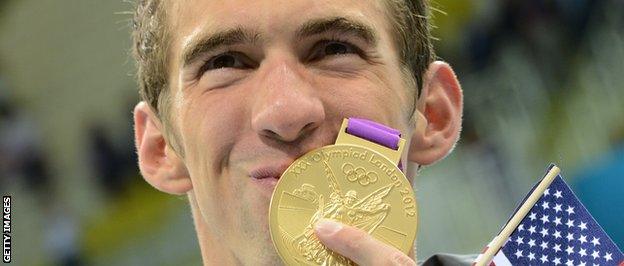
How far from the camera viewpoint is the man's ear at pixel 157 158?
3078mm

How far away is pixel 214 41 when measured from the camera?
104 inches

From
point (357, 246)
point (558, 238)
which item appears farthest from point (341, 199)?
point (558, 238)

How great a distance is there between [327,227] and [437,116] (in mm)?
1029

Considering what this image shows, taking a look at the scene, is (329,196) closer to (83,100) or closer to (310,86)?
(310,86)

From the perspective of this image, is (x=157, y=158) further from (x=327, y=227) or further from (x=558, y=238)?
(x=558, y=238)

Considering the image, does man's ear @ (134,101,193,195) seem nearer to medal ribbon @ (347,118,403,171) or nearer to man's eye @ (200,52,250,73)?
man's eye @ (200,52,250,73)

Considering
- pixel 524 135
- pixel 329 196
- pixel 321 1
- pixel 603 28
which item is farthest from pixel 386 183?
pixel 603 28

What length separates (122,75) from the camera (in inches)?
274

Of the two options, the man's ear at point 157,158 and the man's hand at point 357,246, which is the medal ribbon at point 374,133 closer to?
the man's hand at point 357,246

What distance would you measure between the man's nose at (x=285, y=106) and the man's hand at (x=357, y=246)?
0.29m

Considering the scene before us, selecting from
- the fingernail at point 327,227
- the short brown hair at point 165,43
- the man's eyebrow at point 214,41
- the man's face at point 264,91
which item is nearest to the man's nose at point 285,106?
the man's face at point 264,91

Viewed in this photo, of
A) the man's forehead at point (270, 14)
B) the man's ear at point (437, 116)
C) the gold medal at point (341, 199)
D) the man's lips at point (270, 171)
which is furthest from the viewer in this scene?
the man's ear at point (437, 116)

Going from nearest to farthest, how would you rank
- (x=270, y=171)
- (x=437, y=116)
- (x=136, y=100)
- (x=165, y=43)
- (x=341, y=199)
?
(x=341, y=199), (x=270, y=171), (x=165, y=43), (x=437, y=116), (x=136, y=100)

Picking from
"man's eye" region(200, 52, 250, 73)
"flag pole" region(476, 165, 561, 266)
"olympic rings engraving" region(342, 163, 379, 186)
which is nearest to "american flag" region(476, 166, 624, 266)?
"flag pole" region(476, 165, 561, 266)
